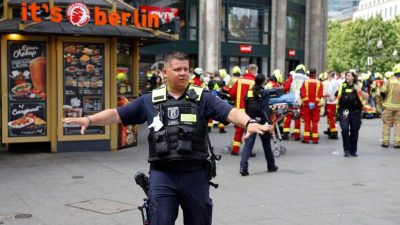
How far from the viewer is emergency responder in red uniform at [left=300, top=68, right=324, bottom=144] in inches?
557

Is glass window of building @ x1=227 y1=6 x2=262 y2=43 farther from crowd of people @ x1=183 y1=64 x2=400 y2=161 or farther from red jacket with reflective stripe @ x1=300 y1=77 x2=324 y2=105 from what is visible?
red jacket with reflective stripe @ x1=300 y1=77 x2=324 y2=105

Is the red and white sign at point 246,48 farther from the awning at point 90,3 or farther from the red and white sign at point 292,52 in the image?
the awning at point 90,3

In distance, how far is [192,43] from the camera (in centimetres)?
3403

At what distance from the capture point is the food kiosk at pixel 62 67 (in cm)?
1090

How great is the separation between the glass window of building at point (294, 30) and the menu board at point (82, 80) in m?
31.1

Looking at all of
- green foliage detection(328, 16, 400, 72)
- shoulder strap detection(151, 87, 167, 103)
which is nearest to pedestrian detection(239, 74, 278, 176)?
shoulder strap detection(151, 87, 167, 103)

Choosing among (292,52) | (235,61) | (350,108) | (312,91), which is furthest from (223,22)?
(350,108)

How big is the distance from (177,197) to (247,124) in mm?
770

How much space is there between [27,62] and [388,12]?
261ft

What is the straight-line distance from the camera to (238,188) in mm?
8477

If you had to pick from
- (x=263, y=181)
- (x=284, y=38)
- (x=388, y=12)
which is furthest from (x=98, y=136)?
(x=388, y=12)

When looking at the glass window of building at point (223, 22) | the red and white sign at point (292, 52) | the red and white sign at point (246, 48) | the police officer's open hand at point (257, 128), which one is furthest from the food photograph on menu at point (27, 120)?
the red and white sign at point (292, 52)

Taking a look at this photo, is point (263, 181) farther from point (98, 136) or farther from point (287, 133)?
point (287, 133)

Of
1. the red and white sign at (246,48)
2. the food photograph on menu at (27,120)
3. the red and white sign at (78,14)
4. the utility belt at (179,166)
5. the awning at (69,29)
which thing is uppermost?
the red and white sign at (246,48)
